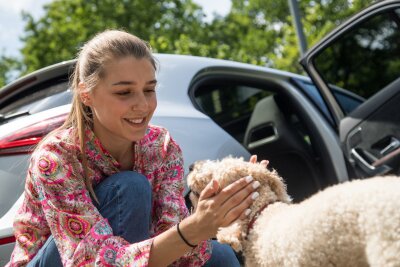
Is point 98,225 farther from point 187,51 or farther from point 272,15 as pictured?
point 272,15

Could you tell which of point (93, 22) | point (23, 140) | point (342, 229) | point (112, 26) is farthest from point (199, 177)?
point (93, 22)

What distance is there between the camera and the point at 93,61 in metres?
2.99

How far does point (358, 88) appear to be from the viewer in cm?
1950

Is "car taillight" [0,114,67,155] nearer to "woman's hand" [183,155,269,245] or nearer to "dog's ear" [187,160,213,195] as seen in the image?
"dog's ear" [187,160,213,195]

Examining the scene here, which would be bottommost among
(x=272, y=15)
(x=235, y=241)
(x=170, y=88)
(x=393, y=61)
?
(x=272, y=15)

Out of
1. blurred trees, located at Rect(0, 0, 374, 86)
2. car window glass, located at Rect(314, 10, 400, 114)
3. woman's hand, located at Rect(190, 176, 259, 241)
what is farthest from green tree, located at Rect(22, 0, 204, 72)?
woman's hand, located at Rect(190, 176, 259, 241)

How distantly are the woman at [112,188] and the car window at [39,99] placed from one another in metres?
0.64

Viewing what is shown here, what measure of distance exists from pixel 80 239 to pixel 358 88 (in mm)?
17729

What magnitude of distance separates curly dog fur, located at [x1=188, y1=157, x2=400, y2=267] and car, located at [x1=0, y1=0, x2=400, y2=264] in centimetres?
87

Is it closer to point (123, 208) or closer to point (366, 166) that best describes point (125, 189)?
point (123, 208)

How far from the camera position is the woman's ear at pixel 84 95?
9.87ft

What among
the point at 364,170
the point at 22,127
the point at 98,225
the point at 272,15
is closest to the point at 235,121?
the point at 364,170

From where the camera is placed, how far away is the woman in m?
2.72

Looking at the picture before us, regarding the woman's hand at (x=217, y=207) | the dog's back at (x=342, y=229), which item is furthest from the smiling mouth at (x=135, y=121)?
the dog's back at (x=342, y=229)
